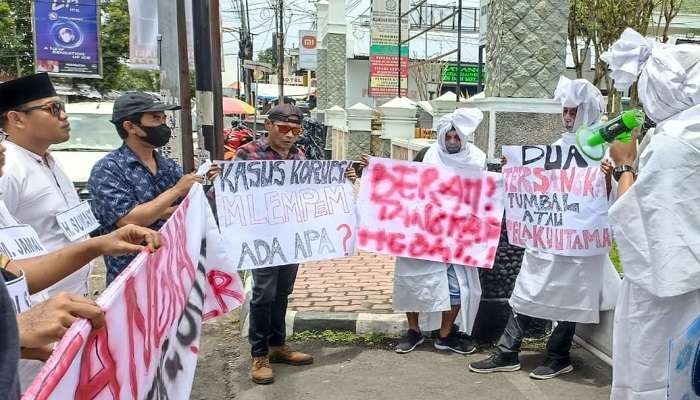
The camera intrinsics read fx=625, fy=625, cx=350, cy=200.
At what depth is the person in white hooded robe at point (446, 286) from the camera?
4477 millimetres

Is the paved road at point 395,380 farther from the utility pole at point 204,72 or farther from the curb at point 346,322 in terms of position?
the utility pole at point 204,72

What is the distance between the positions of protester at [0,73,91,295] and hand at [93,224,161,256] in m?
0.75

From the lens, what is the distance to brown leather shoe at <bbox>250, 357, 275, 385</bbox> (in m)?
4.14

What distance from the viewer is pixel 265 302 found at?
165 inches

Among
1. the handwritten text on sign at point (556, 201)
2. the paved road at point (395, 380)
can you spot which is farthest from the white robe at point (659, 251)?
the paved road at point (395, 380)

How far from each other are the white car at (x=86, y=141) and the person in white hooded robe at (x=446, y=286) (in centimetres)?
729

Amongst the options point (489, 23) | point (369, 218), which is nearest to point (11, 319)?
point (369, 218)

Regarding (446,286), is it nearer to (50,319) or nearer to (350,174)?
(350,174)

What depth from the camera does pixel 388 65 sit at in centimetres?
1942

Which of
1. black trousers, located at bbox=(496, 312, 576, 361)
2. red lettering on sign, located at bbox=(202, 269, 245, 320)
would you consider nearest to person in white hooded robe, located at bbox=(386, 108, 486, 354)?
black trousers, located at bbox=(496, 312, 576, 361)

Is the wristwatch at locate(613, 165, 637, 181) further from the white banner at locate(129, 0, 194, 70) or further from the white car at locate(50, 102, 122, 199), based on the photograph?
the white car at locate(50, 102, 122, 199)

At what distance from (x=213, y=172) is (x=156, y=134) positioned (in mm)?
676

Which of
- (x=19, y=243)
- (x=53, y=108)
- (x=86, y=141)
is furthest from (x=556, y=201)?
(x=86, y=141)

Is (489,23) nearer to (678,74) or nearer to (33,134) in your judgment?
(678,74)
